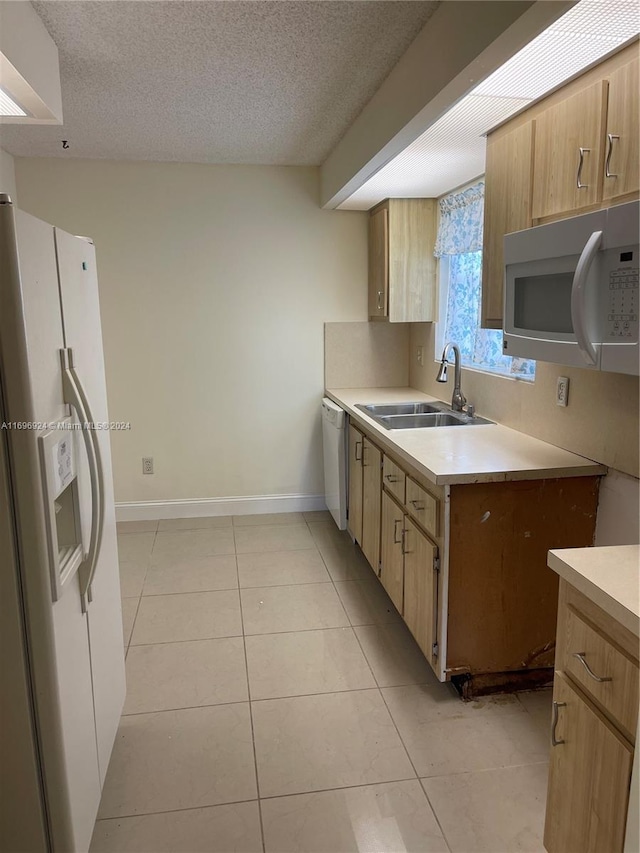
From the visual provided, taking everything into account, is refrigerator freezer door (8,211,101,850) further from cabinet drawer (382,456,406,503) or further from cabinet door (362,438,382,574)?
cabinet door (362,438,382,574)

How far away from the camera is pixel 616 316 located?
1529mm

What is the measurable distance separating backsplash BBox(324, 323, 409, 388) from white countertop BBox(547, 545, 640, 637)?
9.89 feet

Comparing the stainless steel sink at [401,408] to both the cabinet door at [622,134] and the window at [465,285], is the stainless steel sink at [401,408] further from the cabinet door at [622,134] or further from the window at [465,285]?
the cabinet door at [622,134]

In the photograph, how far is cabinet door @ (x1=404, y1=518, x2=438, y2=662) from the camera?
7.58 feet

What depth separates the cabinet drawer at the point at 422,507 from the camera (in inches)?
89.4

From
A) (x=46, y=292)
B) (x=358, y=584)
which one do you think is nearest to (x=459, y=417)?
(x=358, y=584)

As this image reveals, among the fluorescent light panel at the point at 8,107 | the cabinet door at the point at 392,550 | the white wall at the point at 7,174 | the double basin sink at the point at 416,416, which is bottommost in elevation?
the cabinet door at the point at 392,550

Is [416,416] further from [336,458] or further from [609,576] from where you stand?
[609,576]

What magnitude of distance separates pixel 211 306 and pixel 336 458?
1.36 meters

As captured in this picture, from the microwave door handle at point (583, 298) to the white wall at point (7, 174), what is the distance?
3.40 metres

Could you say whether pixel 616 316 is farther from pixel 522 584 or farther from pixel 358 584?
pixel 358 584

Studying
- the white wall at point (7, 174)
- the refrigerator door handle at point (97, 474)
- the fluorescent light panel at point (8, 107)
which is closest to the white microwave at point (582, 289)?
the refrigerator door handle at point (97, 474)

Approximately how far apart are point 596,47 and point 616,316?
2.48 ft

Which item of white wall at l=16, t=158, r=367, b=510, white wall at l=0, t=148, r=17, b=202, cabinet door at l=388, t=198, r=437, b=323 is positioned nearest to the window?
cabinet door at l=388, t=198, r=437, b=323
